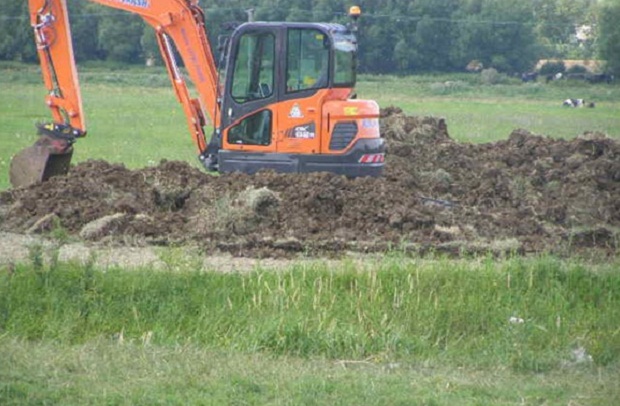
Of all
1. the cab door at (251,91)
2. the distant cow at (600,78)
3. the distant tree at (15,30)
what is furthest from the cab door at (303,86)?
the distant tree at (15,30)

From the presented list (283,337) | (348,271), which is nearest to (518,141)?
(348,271)

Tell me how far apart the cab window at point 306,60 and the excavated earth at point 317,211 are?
151 centimetres

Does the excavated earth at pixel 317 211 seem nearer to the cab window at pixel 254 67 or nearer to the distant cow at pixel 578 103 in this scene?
the cab window at pixel 254 67

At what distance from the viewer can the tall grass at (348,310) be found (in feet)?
34.4

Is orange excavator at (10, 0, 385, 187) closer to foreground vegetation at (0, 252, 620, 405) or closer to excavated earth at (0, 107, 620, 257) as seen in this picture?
excavated earth at (0, 107, 620, 257)

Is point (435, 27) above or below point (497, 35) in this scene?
above

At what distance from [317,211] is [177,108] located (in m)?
32.0

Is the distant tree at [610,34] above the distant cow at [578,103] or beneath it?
above

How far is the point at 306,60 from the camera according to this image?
17.4 meters

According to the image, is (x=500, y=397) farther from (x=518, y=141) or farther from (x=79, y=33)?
(x=79, y=33)

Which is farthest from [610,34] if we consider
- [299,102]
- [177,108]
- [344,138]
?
[177,108]

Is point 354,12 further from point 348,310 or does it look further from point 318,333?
point 318,333

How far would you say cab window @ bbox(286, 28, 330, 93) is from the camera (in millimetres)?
17250

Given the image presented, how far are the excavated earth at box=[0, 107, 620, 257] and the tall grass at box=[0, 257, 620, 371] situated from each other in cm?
196
